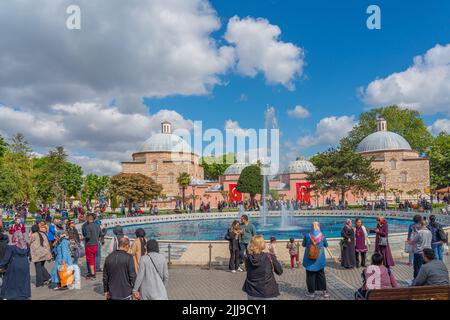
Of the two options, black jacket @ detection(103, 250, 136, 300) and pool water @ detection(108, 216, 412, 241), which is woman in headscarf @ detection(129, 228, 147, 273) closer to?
black jacket @ detection(103, 250, 136, 300)

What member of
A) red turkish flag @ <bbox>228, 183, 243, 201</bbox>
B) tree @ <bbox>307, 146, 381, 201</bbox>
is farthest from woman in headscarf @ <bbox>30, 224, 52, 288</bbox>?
red turkish flag @ <bbox>228, 183, 243, 201</bbox>

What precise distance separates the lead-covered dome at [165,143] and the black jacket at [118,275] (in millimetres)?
52521

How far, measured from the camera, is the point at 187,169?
56625 millimetres

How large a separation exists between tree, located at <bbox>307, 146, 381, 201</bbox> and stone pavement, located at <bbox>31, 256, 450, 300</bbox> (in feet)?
95.1

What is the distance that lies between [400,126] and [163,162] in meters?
42.4

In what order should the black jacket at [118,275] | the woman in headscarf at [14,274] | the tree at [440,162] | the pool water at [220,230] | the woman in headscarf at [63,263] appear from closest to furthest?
the black jacket at [118,275] < the woman in headscarf at [14,274] < the woman in headscarf at [63,263] < the pool water at [220,230] < the tree at [440,162]

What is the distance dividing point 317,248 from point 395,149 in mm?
51096

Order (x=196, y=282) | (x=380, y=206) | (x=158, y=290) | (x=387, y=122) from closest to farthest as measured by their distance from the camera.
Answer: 1. (x=158, y=290)
2. (x=196, y=282)
3. (x=380, y=206)
4. (x=387, y=122)

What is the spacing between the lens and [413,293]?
15.2ft

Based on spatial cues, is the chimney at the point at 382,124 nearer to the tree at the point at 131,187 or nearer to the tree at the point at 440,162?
the tree at the point at 440,162

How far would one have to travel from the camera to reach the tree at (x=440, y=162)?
50094 millimetres

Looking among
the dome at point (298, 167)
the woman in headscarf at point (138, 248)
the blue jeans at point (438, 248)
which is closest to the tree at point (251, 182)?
the dome at point (298, 167)
